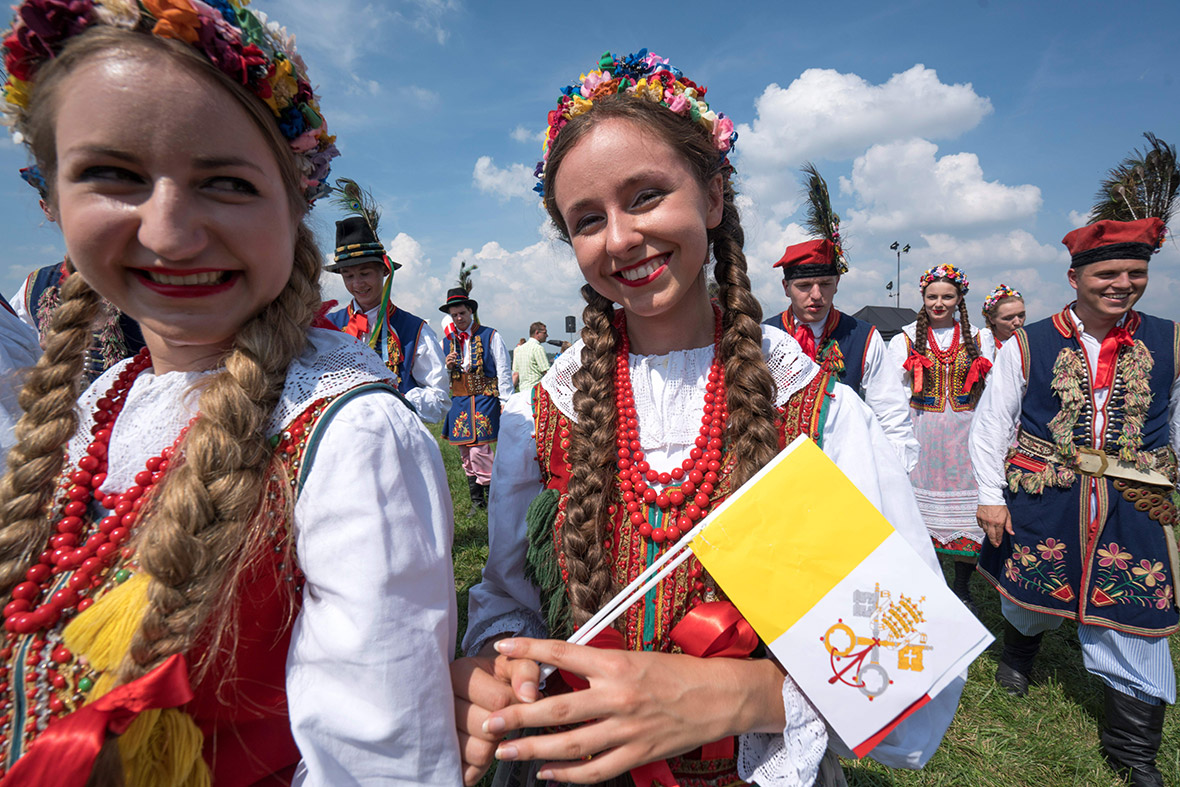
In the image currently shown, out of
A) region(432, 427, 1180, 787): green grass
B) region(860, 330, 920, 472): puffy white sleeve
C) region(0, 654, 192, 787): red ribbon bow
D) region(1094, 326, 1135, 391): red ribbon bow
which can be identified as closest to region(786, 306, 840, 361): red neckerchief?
region(860, 330, 920, 472): puffy white sleeve

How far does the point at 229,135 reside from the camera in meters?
0.94

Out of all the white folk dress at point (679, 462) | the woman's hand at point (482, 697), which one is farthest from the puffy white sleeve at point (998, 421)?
the woman's hand at point (482, 697)

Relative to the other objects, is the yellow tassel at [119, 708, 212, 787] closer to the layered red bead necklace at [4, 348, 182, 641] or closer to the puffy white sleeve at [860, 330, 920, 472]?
the layered red bead necklace at [4, 348, 182, 641]

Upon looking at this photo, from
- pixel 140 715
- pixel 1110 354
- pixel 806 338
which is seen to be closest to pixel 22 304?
pixel 140 715

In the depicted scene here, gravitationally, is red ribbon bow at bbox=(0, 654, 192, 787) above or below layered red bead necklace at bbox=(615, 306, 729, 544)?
below

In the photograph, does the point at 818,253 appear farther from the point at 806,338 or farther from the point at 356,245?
the point at 356,245

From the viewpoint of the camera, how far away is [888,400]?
4.10m

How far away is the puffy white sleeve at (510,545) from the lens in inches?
56.6

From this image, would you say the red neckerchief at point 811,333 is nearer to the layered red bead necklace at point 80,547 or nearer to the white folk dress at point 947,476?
the white folk dress at point 947,476

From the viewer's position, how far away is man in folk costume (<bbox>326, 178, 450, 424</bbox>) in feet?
15.7

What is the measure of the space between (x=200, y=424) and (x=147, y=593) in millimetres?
267

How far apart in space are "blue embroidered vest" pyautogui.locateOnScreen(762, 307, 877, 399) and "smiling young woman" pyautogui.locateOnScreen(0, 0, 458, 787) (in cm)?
367

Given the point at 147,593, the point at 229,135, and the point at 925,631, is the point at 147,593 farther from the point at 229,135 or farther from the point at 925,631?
the point at 925,631

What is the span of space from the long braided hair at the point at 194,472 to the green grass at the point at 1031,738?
1663mm
